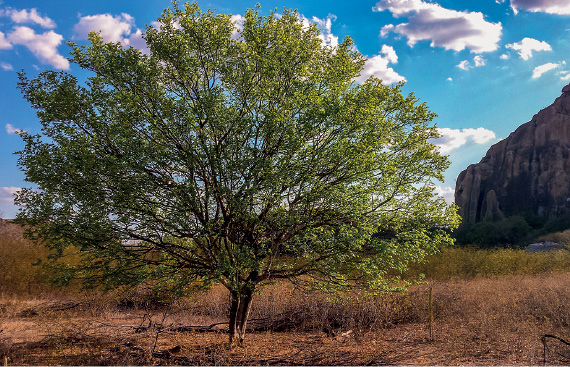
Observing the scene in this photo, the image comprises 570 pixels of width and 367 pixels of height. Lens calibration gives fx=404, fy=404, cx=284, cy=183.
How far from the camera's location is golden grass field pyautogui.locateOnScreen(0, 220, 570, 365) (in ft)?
33.8

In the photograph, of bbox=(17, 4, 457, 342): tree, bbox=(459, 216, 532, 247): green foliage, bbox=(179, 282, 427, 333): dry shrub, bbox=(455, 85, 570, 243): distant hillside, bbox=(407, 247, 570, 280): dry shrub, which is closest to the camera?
bbox=(17, 4, 457, 342): tree

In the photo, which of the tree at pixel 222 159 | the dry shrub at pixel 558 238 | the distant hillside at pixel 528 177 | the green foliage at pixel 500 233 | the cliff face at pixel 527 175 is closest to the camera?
the tree at pixel 222 159

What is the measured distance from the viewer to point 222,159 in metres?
9.22

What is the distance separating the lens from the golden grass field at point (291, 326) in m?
10.3

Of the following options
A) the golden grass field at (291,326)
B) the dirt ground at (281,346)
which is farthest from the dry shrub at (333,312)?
the dirt ground at (281,346)

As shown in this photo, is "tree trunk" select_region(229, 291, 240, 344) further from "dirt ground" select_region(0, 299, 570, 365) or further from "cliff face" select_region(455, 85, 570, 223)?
"cliff face" select_region(455, 85, 570, 223)

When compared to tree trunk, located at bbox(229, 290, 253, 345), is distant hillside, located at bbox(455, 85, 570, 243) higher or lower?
higher

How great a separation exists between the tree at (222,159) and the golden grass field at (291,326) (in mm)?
2240

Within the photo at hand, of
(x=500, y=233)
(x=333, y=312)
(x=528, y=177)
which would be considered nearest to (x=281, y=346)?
(x=333, y=312)

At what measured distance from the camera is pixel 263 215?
972 cm

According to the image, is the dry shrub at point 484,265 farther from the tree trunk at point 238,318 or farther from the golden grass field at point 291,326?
the tree trunk at point 238,318

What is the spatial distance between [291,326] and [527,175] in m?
69.3

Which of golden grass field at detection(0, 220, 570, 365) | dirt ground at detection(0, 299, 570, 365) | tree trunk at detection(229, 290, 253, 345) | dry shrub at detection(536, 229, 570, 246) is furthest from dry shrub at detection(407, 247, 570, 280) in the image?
dry shrub at detection(536, 229, 570, 246)

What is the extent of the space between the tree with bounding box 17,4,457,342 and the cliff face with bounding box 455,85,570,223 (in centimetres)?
6265
